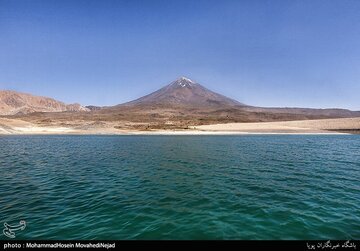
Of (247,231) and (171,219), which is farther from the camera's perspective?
(171,219)

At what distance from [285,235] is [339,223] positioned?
3.17 metres

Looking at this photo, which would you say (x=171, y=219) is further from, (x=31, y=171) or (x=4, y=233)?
(x=31, y=171)

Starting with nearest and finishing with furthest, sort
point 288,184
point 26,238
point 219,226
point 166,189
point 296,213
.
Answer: point 26,238, point 219,226, point 296,213, point 166,189, point 288,184

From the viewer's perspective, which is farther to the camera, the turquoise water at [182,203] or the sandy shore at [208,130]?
the sandy shore at [208,130]

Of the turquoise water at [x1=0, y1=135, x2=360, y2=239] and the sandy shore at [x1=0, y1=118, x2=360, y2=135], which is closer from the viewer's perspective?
the turquoise water at [x1=0, y1=135, x2=360, y2=239]

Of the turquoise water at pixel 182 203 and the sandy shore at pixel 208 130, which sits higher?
the sandy shore at pixel 208 130

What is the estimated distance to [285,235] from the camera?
33.0 ft

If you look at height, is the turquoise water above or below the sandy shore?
below

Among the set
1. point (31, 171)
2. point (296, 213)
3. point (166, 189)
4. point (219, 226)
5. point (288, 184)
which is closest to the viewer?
point (219, 226)

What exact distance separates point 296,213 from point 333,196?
16.2ft

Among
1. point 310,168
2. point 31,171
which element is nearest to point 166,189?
point 31,171

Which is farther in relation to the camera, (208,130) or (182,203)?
(208,130)

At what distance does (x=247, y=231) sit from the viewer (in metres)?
10.4

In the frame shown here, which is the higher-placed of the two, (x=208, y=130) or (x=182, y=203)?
(x=208, y=130)
